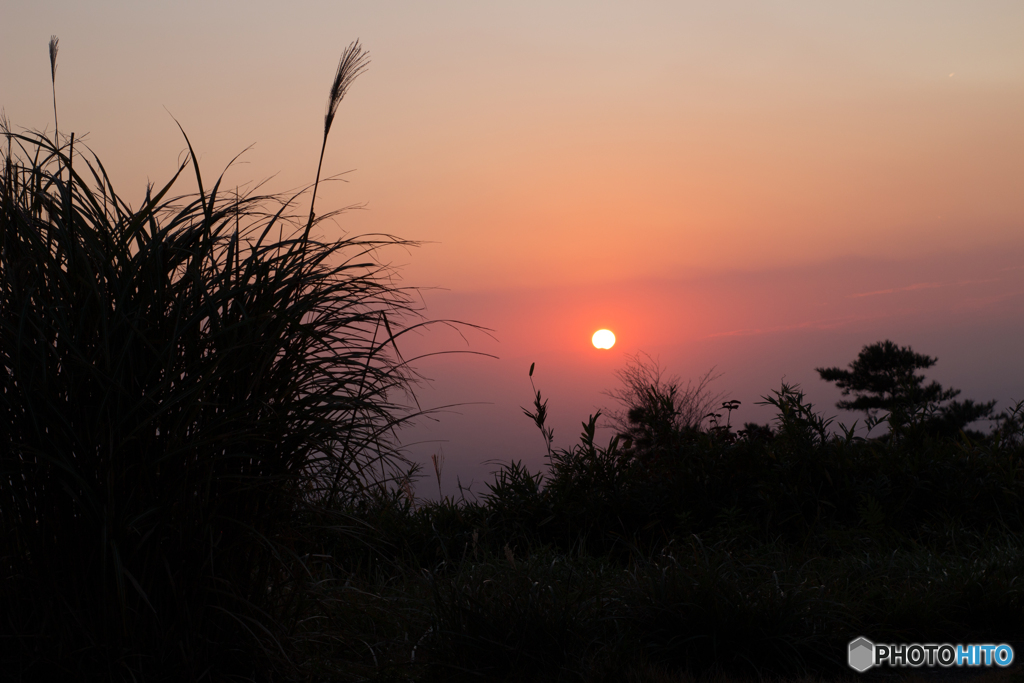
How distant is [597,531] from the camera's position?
5.14 m

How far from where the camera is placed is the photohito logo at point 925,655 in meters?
3.06

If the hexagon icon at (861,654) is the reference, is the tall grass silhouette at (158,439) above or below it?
above

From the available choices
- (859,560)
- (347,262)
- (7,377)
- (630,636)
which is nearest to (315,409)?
→ (347,262)

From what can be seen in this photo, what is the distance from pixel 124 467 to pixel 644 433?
13.9ft

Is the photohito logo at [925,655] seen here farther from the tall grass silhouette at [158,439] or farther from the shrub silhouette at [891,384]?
the shrub silhouette at [891,384]

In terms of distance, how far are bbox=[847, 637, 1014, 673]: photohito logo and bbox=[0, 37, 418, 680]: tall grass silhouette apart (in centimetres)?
217

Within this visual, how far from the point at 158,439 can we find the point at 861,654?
2.85 meters

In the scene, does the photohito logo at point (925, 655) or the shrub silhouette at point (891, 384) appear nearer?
the photohito logo at point (925, 655)

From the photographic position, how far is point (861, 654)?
3.07 metres

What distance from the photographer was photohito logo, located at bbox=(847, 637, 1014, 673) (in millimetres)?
3064

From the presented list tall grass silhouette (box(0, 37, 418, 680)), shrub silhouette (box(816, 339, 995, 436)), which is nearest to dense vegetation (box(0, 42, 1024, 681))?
tall grass silhouette (box(0, 37, 418, 680))

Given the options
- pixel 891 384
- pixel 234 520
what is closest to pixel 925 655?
pixel 234 520

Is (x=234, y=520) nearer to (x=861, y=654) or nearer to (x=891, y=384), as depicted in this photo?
(x=861, y=654)

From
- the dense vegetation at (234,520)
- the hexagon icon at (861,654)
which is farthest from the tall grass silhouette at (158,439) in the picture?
the hexagon icon at (861,654)
